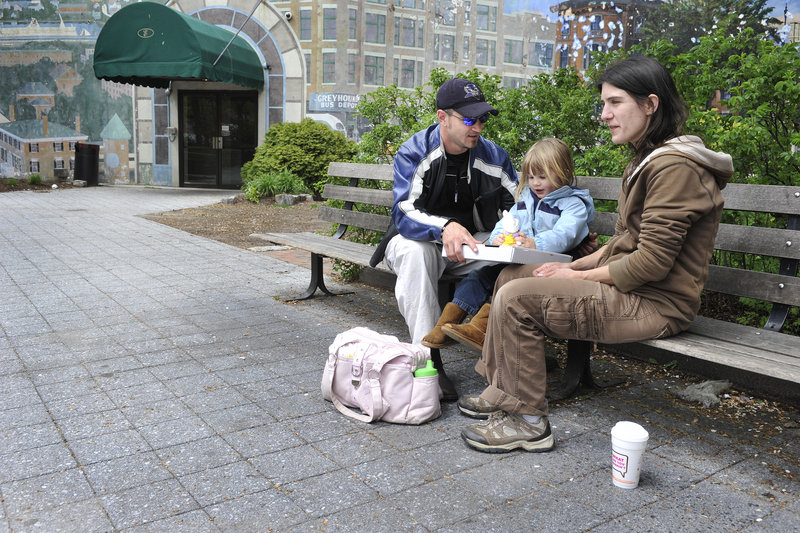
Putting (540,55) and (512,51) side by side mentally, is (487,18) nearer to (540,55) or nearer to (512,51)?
(512,51)

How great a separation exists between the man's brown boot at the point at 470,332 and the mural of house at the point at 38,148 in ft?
61.2

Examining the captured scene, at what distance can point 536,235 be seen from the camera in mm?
3730

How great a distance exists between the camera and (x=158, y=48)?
50.1 ft

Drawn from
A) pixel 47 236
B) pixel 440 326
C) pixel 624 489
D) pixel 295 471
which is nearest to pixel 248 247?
Answer: pixel 47 236

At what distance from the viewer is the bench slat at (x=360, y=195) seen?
17.7 feet

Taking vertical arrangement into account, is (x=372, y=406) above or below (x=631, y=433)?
below

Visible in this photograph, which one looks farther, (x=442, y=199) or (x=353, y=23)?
(x=353, y=23)

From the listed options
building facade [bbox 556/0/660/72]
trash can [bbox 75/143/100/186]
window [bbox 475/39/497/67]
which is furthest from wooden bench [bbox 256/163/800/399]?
trash can [bbox 75/143/100/186]

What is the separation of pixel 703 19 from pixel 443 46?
316 inches

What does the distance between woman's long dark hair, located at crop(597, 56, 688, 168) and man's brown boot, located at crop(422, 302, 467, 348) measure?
1171mm

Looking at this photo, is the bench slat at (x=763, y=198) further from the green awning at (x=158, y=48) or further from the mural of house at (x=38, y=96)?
the mural of house at (x=38, y=96)

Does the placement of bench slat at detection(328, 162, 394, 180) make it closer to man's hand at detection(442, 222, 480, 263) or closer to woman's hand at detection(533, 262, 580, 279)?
man's hand at detection(442, 222, 480, 263)

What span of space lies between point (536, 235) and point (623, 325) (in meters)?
0.92

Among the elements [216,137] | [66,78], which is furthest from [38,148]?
[216,137]
